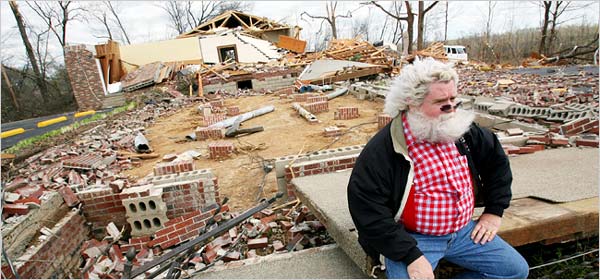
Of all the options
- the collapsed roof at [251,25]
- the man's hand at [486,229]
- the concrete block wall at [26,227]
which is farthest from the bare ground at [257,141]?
the collapsed roof at [251,25]

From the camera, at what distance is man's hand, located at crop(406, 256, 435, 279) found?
1.59 meters

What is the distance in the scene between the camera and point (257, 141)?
7.13m

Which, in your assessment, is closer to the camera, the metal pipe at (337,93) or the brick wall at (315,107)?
the brick wall at (315,107)

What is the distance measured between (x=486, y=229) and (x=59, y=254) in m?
3.81

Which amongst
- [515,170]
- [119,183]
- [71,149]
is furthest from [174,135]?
[515,170]

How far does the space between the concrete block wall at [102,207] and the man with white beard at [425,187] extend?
3.15m

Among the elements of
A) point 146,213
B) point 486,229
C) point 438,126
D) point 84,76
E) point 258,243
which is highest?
point 84,76

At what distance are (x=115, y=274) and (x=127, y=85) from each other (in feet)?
52.4

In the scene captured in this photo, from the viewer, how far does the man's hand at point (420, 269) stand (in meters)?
1.59

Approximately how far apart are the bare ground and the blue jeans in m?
2.70

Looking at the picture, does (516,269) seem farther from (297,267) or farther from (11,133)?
(11,133)

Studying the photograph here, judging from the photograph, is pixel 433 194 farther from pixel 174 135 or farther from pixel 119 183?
pixel 174 135

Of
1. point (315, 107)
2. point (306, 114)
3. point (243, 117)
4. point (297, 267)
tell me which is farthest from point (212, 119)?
point (297, 267)

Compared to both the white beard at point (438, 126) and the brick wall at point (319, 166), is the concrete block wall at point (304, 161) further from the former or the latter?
the white beard at point (438, 126)
